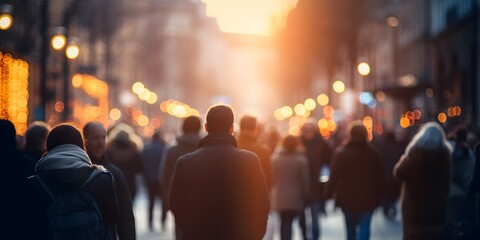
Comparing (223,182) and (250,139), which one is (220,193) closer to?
(223,182)

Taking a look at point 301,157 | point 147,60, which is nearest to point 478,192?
point 301,157

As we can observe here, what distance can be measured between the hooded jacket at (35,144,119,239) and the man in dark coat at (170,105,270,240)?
626mm

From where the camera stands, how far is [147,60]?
81.4 metres

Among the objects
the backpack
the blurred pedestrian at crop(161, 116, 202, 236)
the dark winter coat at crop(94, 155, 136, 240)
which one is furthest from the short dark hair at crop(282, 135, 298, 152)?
the backpack

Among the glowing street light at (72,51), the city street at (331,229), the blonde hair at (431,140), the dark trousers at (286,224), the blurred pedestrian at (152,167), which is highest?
the glowing street light at (72,51)

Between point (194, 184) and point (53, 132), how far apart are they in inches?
42.2

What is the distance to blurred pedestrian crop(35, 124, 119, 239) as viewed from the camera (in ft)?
23.2

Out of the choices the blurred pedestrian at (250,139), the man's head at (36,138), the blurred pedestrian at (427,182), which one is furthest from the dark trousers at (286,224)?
the man's head at (36,138)

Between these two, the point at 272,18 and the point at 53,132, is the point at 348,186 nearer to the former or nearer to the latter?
the point at 53,132

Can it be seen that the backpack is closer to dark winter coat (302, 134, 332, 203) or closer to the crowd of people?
the crowd of people

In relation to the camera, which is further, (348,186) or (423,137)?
(348,186)

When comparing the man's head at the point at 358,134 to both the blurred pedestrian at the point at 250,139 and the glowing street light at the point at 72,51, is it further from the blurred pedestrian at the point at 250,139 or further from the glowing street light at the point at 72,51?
the glowing street light at the point at 72,51

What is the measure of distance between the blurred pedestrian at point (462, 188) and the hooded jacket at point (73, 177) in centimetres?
568

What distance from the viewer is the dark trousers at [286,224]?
14234mm
